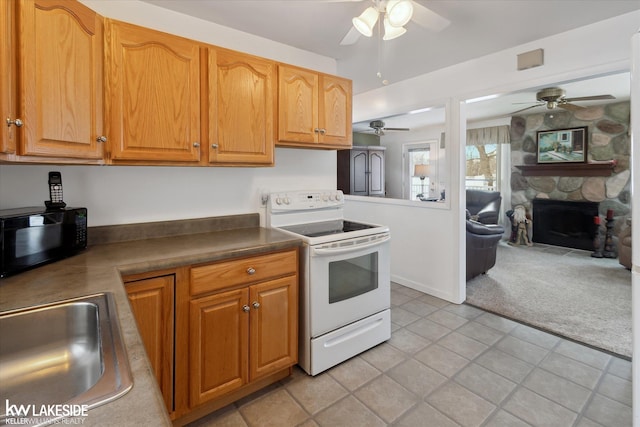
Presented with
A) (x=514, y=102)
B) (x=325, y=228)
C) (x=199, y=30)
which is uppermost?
(x=514, y=102)

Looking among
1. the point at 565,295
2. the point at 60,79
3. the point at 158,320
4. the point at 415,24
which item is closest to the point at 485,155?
the point at 565,295

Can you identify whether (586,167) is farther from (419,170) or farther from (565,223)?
(419,170)

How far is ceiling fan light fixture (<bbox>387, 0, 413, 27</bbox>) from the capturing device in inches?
61.6

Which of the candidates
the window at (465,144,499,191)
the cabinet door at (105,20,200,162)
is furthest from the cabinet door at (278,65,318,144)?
the window at (465,144,499,191)

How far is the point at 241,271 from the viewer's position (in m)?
1.76

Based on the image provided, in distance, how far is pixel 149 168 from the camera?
2.06 m

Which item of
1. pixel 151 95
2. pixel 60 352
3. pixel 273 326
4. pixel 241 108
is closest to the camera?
pixel 60 352

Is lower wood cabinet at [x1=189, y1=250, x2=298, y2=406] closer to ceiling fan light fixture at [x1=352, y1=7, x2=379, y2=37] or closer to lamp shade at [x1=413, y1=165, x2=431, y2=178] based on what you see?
ceiling fan light fixture at [x1=352, y1=7, x2=379, y2=37]

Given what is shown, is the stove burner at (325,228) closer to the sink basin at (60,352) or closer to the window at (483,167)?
the sink basin at (60,352)

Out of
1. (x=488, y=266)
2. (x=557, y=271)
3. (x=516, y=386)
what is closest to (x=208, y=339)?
(x=516, y=386)

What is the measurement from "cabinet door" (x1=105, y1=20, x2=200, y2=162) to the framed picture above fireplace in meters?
6.14

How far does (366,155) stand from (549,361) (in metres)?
4.59

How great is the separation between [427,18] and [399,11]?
0.89ft

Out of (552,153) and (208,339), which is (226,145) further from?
(552,153)
